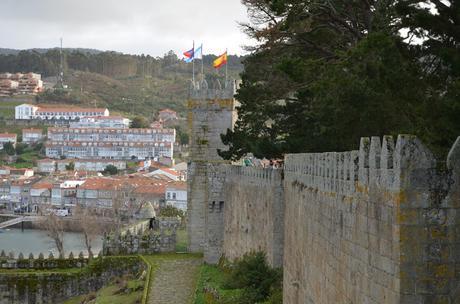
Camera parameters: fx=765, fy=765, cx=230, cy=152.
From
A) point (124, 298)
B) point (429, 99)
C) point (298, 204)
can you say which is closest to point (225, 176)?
point (124, 298)

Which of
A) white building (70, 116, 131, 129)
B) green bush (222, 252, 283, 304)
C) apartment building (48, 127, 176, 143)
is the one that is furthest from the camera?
white building (70, 116, 131, 129)

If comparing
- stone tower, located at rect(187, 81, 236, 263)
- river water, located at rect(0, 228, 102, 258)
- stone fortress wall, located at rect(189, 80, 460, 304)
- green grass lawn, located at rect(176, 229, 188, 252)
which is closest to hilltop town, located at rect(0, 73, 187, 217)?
river water, located at rect(0, 228, 102, 258)

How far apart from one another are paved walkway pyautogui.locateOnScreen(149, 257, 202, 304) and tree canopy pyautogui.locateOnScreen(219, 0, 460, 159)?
431 cm

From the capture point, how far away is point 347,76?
48.1 ft

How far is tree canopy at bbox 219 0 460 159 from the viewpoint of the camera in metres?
11.0

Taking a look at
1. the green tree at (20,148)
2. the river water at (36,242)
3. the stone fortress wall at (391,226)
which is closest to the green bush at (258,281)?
the stone fortress wall at (391,226)

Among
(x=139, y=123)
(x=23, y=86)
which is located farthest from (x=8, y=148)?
(x=23, y=86)

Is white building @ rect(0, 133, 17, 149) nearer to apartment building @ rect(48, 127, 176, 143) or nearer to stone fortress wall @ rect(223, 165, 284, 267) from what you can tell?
apartment building @ rect(48, 127, 176, 143)

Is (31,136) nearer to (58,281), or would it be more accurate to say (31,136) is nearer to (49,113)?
(49,113)

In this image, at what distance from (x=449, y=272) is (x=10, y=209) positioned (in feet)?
386

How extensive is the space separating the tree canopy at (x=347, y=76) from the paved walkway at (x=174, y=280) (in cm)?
431

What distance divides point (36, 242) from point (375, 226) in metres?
73.5

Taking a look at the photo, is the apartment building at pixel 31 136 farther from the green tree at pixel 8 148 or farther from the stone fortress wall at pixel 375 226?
the stone fortress wall at pixel 375 226

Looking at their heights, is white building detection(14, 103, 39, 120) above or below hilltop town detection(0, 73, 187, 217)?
above
